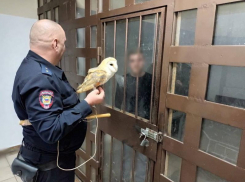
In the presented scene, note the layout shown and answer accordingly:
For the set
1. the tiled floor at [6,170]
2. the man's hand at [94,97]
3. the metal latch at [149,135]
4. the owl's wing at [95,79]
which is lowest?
the tiled floor at [6,170]

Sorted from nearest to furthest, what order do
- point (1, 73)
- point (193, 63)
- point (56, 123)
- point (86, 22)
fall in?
point (56, 123) < point (193, 63) < point (86, 22) < point (1, 73)

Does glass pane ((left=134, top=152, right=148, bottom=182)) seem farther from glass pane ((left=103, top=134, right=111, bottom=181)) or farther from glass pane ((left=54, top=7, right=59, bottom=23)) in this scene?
glass pane ((left=54, top=7, right=59, bottom=23))

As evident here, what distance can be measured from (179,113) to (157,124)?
0.53 ft

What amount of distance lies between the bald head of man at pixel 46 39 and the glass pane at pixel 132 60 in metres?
0.46

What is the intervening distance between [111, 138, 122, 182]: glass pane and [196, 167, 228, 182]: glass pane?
2.10 ft

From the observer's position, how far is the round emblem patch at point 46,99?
0.75 metres

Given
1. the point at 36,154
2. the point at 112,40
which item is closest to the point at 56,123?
the point at 36,154

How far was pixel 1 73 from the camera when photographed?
2.29 metres

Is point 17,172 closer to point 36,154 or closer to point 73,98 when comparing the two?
point 36,154

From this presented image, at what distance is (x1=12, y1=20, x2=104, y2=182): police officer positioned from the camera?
75 centimetres

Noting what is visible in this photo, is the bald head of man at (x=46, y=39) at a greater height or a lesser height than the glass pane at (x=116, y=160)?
greater

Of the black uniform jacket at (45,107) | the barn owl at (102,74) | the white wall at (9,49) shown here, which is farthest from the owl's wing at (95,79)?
the white wall at (9,49)

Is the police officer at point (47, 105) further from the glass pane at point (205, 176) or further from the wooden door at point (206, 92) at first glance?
the glass pane at point (205, 176)

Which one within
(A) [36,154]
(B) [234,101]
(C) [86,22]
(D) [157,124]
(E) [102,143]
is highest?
(C) [86,22]
